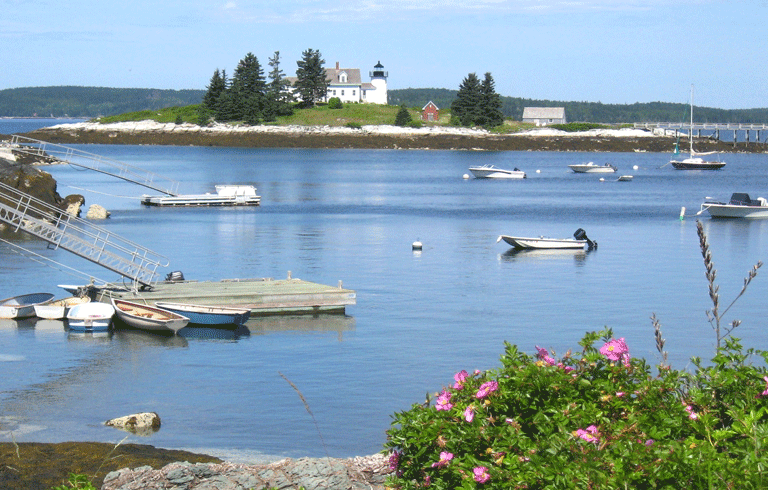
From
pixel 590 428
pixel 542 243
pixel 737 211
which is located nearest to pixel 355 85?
pixel 737 211

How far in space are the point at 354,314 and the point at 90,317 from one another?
27.7ft

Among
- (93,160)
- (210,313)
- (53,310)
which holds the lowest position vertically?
(53,310)

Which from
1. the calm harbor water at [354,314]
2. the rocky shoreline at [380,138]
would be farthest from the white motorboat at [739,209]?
the rocky shoreline at [380,138]

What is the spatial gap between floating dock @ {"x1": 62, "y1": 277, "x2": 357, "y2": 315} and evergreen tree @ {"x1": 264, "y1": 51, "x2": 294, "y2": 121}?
5772 inches

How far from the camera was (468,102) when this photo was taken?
174m

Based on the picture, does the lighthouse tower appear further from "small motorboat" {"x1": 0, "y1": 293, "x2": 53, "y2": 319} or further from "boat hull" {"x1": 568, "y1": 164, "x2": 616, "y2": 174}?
"small motorboat" {"x1": 0, "y1": 293, "x2": 53, "y2": 319}

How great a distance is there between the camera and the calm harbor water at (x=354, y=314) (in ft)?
59.1

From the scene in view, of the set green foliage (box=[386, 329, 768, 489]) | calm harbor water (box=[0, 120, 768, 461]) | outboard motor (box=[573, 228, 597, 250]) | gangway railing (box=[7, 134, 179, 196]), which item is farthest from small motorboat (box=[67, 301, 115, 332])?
outboard motor (box=[573, 228, 597, 250])

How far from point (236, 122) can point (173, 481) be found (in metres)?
170

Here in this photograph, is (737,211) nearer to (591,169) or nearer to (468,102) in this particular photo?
(591,169)

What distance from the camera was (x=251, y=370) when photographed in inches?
863

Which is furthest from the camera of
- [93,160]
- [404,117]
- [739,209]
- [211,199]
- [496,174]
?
[404,117]

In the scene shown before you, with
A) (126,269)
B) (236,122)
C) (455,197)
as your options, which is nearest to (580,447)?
(126,269)

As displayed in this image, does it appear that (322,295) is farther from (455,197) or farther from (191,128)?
(191,128)
